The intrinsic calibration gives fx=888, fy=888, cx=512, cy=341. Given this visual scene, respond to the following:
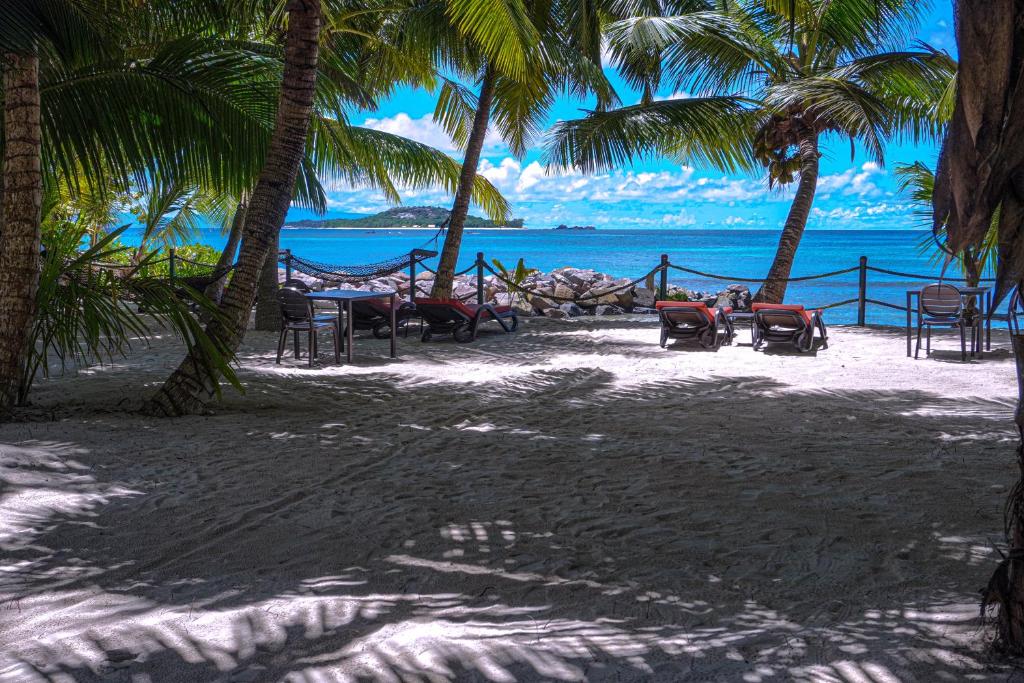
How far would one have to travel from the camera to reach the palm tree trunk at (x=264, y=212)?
612 centimetres

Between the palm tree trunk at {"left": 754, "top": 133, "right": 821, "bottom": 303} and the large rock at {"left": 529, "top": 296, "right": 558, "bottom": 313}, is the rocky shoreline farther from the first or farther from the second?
the palm tree trunk at {"left": 754, "top": 133, "right": 821, "bottom": 303}

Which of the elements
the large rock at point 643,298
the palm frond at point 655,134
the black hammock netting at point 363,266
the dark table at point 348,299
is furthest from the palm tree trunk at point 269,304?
the large rock at point 643,298

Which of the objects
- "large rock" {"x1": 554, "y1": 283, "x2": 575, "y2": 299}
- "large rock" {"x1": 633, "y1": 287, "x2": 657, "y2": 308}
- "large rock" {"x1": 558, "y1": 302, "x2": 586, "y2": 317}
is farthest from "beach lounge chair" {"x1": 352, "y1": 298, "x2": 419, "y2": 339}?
"large rock" {"x1": 554, "y1": 283, "x2": 575, "y2": 299}

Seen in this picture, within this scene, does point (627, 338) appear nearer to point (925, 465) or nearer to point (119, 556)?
point (925, 465)

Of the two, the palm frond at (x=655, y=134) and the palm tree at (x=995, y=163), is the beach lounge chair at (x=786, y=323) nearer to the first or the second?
the palm frond at (x=655, y=134)

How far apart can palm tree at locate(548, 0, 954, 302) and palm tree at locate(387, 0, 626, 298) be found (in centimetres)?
62

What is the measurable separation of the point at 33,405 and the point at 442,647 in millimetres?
4794

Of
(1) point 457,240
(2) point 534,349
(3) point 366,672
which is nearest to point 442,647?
(3) point 366,672

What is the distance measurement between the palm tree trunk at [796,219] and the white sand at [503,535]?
5521mm

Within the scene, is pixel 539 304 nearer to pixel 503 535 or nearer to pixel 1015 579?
pixel 503 535

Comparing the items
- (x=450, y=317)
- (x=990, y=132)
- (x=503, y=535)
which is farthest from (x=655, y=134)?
(x=990, y=132)

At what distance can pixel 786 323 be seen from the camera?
966 centimetres

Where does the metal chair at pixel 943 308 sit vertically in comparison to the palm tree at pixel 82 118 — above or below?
below

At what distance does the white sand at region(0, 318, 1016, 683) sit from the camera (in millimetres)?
2570
